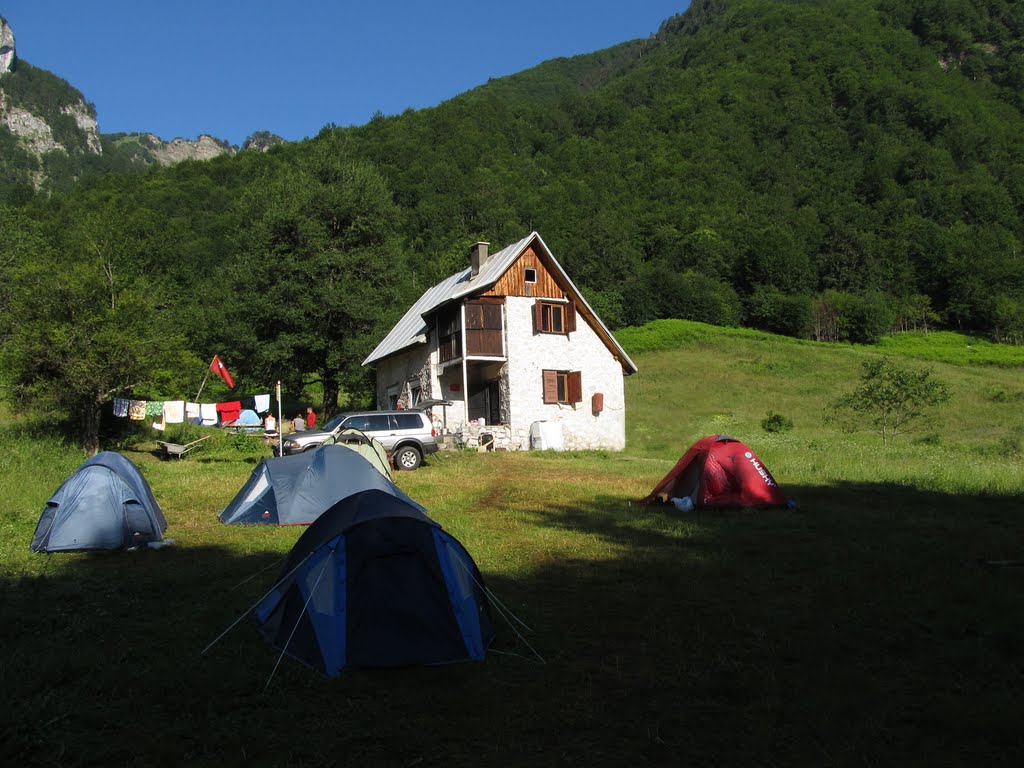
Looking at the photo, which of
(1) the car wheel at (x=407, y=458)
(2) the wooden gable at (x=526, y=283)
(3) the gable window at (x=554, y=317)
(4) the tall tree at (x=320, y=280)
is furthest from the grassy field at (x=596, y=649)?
(4) the tall tree at (x=320, y=280)

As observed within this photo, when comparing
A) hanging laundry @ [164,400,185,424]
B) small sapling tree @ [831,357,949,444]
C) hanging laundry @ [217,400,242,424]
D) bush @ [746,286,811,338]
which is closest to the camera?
hanging laundry @ [164,400,185,424]

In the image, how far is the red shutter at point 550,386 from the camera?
95.1 ft

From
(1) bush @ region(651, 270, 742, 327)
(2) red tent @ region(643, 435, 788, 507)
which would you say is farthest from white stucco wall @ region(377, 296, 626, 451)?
(1) bush @ region(651, 270, 742, 327)

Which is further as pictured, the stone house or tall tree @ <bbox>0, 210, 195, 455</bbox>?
the stone house

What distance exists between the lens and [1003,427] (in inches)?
1296

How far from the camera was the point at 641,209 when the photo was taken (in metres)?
87.2

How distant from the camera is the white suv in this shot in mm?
21562

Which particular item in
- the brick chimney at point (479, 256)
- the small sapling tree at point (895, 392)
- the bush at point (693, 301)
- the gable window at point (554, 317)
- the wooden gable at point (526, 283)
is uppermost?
the bush at point (693, 301)

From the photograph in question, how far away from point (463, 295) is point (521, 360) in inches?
129

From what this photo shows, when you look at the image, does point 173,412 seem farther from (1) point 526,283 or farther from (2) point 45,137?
(2) point 45,137

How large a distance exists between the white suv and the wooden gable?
778 cm

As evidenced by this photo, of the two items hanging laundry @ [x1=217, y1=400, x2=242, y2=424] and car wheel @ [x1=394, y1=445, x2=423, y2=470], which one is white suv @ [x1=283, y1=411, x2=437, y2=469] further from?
hanging laundry @ [x1=217, y1=400, x2=242, y2=424]

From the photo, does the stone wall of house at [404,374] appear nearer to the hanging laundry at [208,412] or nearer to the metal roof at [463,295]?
the metal roof at [463,295]

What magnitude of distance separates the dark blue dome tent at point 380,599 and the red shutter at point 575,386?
73.7ft
